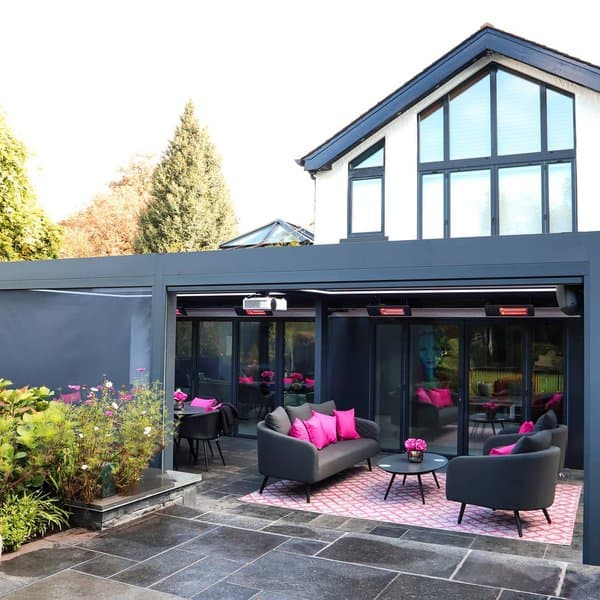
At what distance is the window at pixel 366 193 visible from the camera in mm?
12133

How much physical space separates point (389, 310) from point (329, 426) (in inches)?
87.5

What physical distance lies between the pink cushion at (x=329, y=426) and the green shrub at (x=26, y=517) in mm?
3732

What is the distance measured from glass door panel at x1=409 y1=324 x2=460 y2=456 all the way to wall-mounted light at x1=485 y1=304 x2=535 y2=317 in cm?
112

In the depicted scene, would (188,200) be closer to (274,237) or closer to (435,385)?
(274,237)

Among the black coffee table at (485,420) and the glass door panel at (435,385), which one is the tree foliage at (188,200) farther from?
the black coffee table at (485,420)

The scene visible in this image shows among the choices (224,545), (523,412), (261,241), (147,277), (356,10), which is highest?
(356,10)

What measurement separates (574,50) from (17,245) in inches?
551

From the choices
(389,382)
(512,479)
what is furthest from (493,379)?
(512,479)

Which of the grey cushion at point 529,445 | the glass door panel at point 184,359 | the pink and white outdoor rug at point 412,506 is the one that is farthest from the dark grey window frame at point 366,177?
the grey cushion at point 529,445

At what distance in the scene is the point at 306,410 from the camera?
8656mm

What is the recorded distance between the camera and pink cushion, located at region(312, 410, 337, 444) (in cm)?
856

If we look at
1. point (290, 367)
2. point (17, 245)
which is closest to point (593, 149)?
point (290, 367)

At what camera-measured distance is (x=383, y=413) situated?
10734 millimetres

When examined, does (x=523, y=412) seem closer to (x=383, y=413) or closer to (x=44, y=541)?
Answer: (x=383, y=413)
